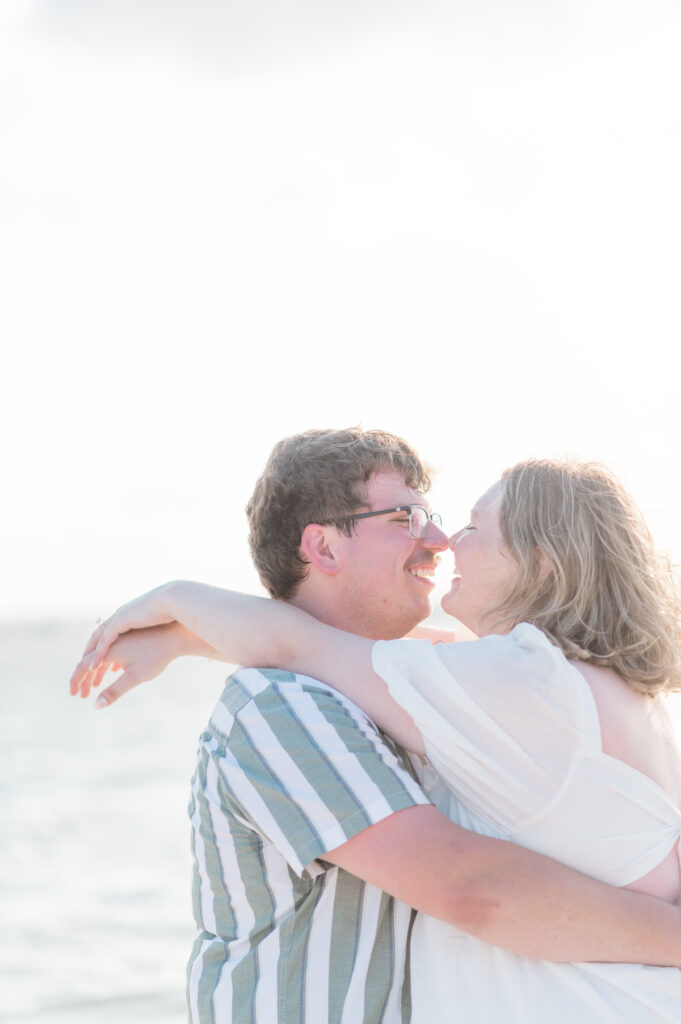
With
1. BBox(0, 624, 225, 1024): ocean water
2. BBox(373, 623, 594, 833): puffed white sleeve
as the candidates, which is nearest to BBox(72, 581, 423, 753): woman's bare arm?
BBox(373, 623, 594, 833): puffed white sleeve

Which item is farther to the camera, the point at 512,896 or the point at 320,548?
the point at 320,548

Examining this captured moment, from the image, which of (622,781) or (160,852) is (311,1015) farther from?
(160,852)

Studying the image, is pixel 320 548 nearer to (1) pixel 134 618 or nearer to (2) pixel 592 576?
(1) pixel 134 618

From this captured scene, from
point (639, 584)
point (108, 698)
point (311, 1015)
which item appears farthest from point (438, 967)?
point (108, 698)

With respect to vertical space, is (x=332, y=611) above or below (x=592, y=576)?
below

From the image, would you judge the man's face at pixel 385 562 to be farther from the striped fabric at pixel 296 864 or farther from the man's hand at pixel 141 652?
the striped fabric at pixel 296 864

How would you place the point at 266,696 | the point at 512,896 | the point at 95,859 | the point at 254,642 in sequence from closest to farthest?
the point at 512,896, the point at 266,696, the point at 254,642, the point at 95,859

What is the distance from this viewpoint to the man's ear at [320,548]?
3008 mm

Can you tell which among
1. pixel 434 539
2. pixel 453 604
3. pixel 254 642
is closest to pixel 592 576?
pixel 453 604

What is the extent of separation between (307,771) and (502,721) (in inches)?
16.6

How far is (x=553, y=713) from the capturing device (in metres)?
2.17

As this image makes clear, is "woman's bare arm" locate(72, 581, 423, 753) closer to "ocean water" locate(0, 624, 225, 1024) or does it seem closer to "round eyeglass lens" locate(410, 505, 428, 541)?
"round eyeglass lens" locate(410, 505, 428, 541)

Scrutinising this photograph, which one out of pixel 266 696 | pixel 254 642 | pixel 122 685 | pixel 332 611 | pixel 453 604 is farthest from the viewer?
pixel 332 611

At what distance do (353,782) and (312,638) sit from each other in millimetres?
463
